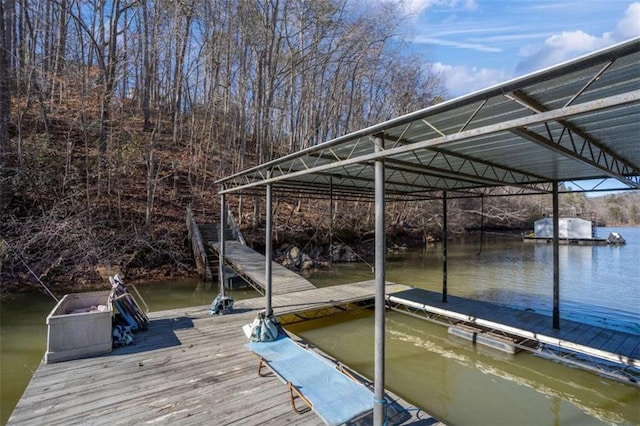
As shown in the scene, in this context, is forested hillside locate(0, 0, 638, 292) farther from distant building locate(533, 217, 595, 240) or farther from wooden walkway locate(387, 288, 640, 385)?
distant building locate(533, 217, 595, 240)

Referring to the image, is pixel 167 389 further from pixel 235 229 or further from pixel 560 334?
pixel 235 229

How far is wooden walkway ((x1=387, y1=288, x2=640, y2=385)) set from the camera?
4.98 metres

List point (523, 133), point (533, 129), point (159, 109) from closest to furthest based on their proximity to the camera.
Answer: point (523, 133) < point (533, 129) < point (159, 109)

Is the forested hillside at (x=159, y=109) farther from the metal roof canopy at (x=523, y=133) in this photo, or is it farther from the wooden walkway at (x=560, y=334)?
→ the wooden walkway at (x=560, y=334)

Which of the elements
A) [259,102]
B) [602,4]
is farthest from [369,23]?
[602,4]

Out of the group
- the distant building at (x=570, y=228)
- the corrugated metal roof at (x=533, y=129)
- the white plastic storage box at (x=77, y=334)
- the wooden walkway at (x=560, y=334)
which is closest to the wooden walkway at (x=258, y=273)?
the wooden walkway at (x=560, y=334)

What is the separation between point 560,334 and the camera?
19.0ft

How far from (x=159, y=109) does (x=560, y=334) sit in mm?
16046

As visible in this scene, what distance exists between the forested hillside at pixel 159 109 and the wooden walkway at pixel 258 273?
98.8 inches

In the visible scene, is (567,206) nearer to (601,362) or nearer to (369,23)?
(369,23)

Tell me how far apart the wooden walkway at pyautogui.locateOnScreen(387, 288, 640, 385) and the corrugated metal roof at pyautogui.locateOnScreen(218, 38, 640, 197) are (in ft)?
8.68

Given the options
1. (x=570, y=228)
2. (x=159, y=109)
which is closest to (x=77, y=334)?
(x=159, y=109)

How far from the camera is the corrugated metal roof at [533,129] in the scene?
2092 mm

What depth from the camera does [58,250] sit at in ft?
33.2
